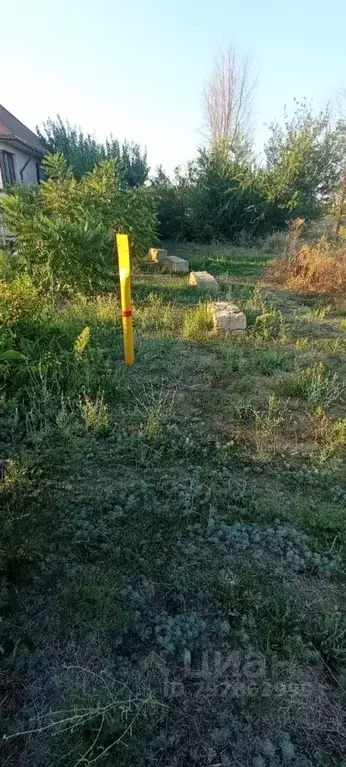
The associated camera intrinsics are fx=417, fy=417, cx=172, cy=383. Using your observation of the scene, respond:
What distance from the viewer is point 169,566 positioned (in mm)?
1918

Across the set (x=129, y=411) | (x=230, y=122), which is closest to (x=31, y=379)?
(x=129, y=411)

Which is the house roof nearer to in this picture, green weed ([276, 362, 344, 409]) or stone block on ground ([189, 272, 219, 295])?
stone block on ground ([189, 272, 219, 295])

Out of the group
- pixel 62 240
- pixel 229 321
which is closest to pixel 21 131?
pixel 62 240

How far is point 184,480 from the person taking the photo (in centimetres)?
246

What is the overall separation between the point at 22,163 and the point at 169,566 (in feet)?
63.8

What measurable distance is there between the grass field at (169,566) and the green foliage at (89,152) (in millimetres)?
15323

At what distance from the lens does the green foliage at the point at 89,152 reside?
55.7ft

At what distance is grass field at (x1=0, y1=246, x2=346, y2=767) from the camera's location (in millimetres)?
1362

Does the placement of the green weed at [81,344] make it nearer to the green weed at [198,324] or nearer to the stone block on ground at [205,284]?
the green weed at [198,324]

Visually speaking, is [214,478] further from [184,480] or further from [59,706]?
[59,706]

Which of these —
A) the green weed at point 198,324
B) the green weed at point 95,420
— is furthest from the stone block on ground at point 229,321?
the green weed at point 95,420

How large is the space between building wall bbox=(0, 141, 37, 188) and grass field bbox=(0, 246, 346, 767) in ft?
50.6

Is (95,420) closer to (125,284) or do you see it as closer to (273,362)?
(125,284)

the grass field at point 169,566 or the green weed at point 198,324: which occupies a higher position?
the green weed at point 198,324
